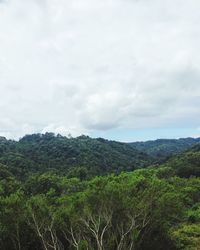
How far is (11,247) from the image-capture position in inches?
1267

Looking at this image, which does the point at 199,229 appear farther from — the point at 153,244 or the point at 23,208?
the point at 23,208

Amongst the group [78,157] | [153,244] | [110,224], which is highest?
[78,157]

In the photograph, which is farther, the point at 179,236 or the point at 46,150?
the point at 46,150

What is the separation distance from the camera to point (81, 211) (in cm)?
2928

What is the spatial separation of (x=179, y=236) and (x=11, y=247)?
1409 centimetres

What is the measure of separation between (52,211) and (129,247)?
6568mm

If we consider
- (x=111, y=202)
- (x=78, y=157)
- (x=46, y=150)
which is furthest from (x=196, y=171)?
(x=46, y=150)

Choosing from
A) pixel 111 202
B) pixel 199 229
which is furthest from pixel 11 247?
pixel 199 229

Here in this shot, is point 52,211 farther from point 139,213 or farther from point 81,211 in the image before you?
point 139,213

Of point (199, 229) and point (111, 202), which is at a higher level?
point (111, 202)

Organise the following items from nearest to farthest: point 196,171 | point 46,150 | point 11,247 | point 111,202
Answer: point 111,202 < point 11,247 < point 196,171 < point 46,150

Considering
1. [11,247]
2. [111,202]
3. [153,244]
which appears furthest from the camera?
[153,244]

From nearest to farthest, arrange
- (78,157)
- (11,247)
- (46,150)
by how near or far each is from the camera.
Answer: (11,247)
(78,157)
(46,150)

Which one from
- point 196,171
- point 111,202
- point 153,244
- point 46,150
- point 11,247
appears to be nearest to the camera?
point 111,202
